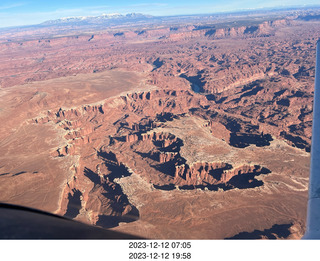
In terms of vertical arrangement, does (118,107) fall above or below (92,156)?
above

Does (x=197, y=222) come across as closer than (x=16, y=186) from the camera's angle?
Yes

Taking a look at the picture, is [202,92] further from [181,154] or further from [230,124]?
[181,154]

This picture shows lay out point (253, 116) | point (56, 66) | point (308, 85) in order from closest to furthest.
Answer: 1. point (253, 116)
2. point (308, 85)
3. point (56, 66)

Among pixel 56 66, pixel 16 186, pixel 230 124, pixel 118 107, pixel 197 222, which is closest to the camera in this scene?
pixel 197 222

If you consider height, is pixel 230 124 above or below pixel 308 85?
below

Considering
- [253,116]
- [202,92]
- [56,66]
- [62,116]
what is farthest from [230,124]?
[56,66]

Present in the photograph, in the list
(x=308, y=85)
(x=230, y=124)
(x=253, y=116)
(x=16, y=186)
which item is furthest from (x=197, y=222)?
(x=308, y=85)

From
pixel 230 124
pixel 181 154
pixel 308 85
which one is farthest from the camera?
pixel 308 85

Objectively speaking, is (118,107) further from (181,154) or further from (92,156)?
(181,154)

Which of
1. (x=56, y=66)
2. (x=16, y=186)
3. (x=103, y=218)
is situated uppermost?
(x=56, y=66)
